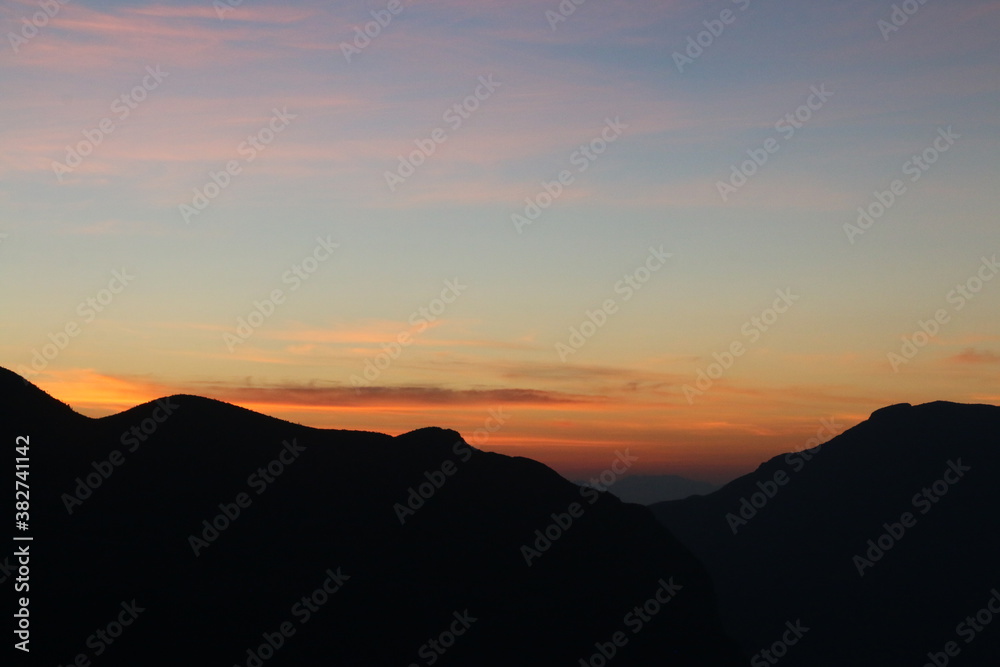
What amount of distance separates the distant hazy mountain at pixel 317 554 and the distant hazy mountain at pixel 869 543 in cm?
4295

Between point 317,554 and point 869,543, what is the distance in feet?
386

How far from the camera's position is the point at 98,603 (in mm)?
71438

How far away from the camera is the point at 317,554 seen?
87.6m

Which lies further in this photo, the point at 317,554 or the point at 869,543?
the point at 869,543

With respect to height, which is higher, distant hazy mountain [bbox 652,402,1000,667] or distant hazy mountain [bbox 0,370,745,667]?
distant hazy mountain [bbox 0,370,745,667]

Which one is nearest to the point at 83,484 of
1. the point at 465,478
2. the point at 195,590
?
the point at 195,590

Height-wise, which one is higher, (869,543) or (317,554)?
(317,554)

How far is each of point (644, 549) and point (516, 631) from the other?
89.4 ft

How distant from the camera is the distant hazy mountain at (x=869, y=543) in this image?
140 m

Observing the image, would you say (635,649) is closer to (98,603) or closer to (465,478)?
(465,478)

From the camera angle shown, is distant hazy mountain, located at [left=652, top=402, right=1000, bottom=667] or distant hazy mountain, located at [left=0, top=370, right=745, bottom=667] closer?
distant hazy mountain, located at [left=0, top=370, right=745, bottom=667]

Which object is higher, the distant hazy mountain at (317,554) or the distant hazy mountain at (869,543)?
the distant hazy mountain at (317,554)

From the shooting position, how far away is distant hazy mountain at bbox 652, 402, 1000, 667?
140 meters

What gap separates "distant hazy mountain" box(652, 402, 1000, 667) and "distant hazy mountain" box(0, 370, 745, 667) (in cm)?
4295
